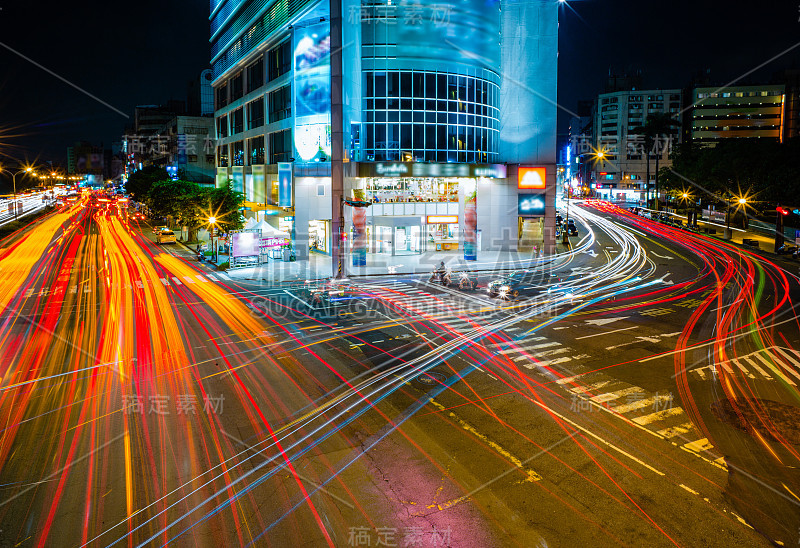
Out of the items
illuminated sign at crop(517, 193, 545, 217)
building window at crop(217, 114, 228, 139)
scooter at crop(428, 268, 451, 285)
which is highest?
building window at crop(217, 114, 228, 139)

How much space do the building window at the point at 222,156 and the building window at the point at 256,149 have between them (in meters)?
13.6

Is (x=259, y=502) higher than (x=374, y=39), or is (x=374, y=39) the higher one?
(x=374, y=39)

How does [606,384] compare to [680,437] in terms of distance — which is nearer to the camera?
[680,437]

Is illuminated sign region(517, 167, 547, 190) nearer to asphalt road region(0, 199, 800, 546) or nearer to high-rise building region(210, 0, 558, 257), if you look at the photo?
high-rise building region(210, 0, 558, 257)

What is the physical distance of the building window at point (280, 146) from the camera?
5000cm

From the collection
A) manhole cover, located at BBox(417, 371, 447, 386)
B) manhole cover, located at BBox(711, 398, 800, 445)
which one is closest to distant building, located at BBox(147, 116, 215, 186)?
manhole cover, located at BBox(417, 371, 447, 386)

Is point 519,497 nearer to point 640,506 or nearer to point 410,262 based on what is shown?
point 640,506

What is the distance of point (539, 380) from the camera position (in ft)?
52.7

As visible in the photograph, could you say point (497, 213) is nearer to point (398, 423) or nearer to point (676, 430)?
point (676, 430)

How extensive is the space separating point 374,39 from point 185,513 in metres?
40.8

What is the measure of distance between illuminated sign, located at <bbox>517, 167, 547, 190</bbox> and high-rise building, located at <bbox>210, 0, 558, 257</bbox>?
3.9 inches

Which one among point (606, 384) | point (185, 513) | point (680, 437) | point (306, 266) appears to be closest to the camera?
point (185, 513)

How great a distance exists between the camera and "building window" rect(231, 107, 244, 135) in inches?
2606

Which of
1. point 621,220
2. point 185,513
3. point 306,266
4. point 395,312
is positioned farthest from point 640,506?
point 621,220
